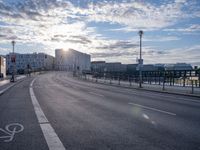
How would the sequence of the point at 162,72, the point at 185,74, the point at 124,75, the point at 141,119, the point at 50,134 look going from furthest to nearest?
1. the point at 124,75
2. the point at 162,72
3. the point at 185,74
4. the point at 141,119
5. the point at 50,134

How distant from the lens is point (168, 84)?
3366cm

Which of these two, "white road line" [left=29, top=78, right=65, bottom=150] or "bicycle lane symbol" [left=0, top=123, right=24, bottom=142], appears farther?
"bicycle lane symbol" [left=0, top=123, right=24, bottom=142]

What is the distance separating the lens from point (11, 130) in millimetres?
8812

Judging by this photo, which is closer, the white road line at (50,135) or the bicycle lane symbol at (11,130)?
the white road line at (50,135)

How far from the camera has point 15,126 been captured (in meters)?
9.41

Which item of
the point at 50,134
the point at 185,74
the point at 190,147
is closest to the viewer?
the point at 190,147

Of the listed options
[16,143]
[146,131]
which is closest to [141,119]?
[146,131]

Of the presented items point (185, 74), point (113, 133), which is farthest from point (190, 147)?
point (185, 74)

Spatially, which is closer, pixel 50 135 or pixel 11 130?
pixel 50 135

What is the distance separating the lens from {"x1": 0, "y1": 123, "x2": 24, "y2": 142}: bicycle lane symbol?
7.84m

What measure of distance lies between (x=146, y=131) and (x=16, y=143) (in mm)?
3759

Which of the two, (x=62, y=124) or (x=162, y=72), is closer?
(x=62, y=124)

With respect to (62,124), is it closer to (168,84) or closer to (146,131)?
(146,131)

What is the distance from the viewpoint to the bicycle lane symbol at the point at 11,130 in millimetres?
7845
